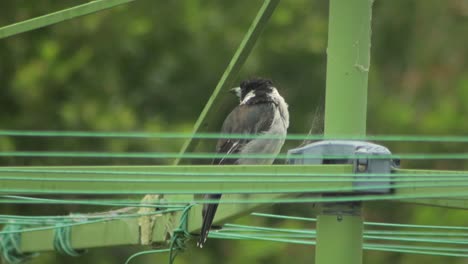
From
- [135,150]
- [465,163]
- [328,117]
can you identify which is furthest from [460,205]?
[465,163]

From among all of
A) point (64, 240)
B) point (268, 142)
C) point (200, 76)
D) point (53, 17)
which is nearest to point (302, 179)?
point (53, 17)

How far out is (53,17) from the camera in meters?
5.85

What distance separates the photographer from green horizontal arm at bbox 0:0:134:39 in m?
5.77

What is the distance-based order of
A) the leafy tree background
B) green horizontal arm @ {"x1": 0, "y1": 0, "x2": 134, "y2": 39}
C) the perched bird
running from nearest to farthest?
green horizontal arm @ {"x1": 0, "y1": 0, "x2": 134, "y2": 39}
the perched bird
the leafy tree background

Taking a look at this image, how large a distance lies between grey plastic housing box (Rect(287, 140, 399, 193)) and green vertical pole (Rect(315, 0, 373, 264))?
16 centimetres

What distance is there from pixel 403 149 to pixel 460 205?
32.4 feet

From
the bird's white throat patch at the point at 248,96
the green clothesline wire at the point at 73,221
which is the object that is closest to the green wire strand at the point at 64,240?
the green clothesline wire at the point at 73,221

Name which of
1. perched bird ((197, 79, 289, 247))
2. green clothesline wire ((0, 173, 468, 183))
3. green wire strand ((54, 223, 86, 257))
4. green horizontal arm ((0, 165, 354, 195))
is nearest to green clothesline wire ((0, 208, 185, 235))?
green wire strand ((54, 223, 86, 257))

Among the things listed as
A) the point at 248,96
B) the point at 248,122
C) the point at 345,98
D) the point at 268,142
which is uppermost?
the point at 345,98

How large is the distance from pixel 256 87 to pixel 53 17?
103 inches

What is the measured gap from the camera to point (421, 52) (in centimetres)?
1642

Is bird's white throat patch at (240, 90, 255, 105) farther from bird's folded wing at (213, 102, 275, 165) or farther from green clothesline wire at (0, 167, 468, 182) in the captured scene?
green clothesline wire at (0, 167, 468, 182)

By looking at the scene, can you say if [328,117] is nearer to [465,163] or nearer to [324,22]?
[465,163]

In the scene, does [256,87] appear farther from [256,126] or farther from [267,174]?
[267,174]
